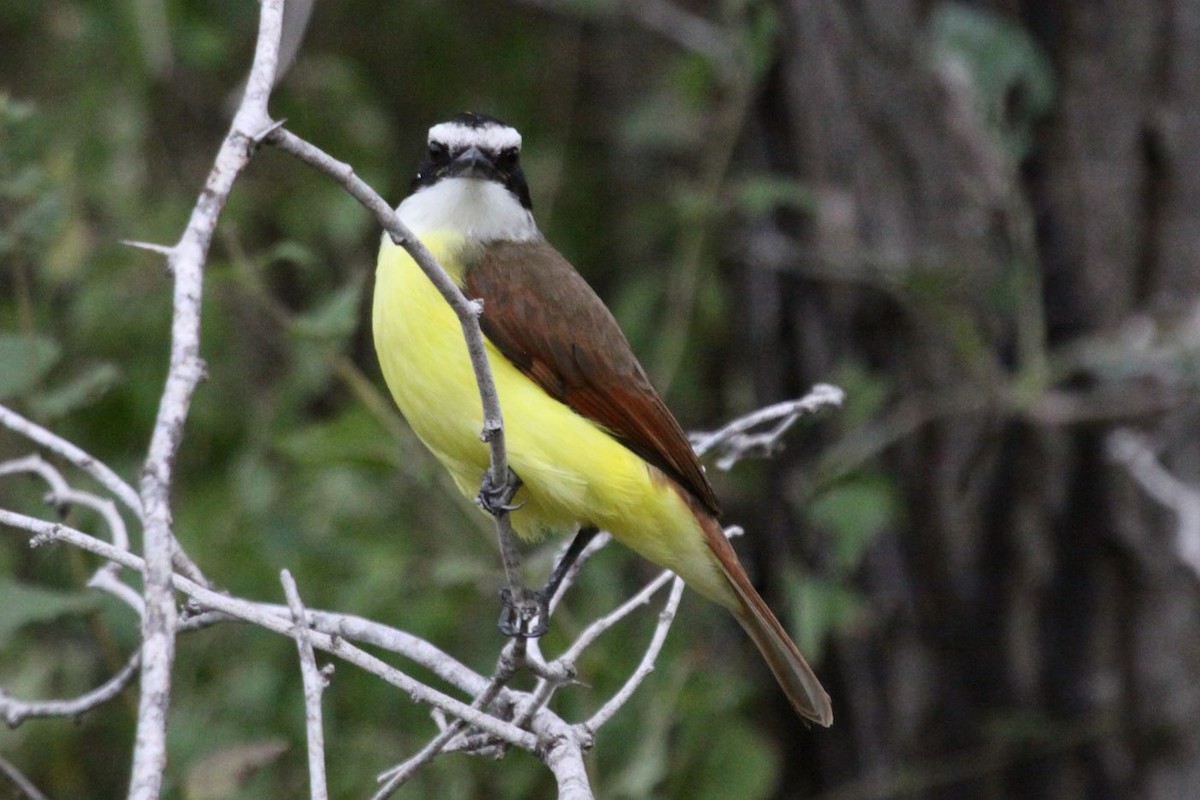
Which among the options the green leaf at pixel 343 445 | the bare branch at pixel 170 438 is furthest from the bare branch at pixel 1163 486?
the bare branch at pixel 170 438

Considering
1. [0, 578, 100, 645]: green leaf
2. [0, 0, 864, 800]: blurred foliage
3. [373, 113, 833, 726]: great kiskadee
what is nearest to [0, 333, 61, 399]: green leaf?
[0, 0, 864, 800]: blurred foliage

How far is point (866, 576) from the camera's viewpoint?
4516mm

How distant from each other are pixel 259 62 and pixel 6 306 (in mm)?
3378

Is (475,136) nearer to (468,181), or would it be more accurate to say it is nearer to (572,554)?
(468,181)

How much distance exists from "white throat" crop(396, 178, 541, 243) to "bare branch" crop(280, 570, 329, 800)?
1368 mm

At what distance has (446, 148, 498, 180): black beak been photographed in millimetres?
3129

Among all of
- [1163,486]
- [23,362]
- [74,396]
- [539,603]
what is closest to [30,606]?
[74,396]

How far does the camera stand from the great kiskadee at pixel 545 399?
2816 millimetres

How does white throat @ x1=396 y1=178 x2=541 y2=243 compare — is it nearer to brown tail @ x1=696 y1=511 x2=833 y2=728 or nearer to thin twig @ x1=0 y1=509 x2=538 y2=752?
brown tail @ x1=696 y1=511 x2=833 y2=728

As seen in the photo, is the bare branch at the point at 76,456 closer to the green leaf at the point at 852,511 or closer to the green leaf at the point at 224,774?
the green leaf at the point at 224,774

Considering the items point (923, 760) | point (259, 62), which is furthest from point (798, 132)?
point (259, 62)

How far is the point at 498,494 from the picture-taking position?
2543 millimetres

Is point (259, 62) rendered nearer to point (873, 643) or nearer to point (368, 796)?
point (368, 796)

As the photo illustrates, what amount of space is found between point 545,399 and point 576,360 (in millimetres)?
107
